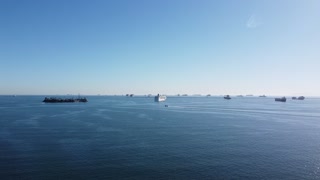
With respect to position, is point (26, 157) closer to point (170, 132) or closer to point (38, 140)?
point (38, 140)

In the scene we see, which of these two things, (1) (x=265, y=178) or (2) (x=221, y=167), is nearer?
(1) (x=265, y=178)

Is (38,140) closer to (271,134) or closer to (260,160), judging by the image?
(260,160)

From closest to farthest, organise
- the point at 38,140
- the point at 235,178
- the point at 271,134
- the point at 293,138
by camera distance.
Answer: the point at 235,178 < the point at 38,140 < the point at 293,138 < the point at 271,134

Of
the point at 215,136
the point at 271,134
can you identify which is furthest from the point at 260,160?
the point at 271,134

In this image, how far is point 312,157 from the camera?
129 feet

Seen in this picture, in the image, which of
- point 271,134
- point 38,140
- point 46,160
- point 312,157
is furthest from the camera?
point 271,134

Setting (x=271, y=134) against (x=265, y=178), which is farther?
(x=271, y=134)

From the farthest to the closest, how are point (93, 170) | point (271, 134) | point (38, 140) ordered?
1. point (271, 134)
2. point (38, 140)
3. point (93, 170)

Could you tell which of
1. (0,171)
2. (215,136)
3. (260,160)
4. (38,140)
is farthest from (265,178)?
(38,140)

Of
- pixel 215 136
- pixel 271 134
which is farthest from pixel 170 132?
pixel 271 134

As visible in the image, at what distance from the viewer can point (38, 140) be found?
4959 cm

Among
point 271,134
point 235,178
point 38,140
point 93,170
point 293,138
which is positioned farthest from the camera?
point 271,134

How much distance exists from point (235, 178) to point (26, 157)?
27103 millimetres

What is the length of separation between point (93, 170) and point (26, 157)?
11.6 meters
